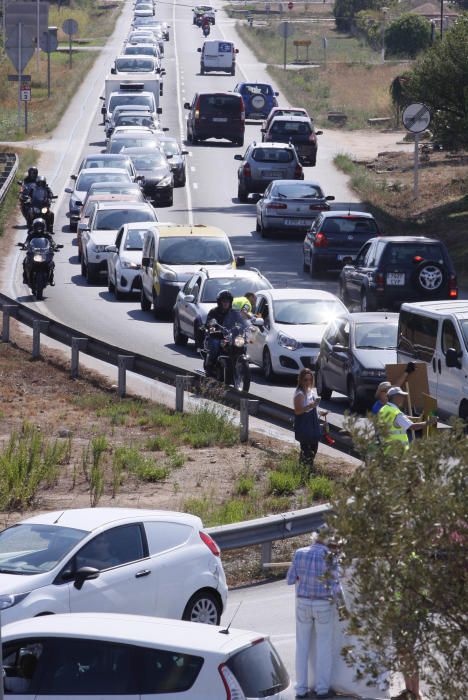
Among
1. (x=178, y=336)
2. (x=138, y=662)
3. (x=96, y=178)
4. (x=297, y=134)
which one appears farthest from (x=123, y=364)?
(x=297, y=134)

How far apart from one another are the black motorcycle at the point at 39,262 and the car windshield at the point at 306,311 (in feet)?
28.0

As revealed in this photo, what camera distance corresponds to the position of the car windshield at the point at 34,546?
35.0 ft

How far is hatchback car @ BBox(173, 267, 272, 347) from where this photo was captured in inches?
991

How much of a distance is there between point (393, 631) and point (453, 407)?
41.3 feet

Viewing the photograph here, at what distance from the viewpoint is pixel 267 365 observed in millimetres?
23500

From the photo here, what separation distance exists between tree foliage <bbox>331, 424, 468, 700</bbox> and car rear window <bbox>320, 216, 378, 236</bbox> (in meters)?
26.7

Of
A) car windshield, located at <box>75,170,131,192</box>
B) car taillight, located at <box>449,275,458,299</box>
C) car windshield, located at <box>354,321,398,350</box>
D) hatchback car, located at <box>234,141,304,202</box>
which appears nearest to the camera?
car windshield, located at <box>354,321,398,350</box>

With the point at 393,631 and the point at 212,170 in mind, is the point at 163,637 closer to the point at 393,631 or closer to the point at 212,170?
the point at 393,631

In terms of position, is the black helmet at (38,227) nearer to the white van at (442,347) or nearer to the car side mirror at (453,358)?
the white van at (442,347)

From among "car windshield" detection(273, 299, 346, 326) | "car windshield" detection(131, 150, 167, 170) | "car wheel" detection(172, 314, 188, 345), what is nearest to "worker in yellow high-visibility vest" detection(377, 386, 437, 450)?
"car windshield" detection(273, 299, 346, 326)

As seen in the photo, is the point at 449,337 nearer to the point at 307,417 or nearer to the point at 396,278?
the point at 307,417

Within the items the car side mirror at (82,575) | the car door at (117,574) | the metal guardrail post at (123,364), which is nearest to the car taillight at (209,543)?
the car door at (117,574)

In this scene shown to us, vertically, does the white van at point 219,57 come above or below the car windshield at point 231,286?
above

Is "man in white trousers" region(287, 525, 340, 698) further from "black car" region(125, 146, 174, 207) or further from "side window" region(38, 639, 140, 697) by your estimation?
"black car" region(125, 146, 174, 207)
